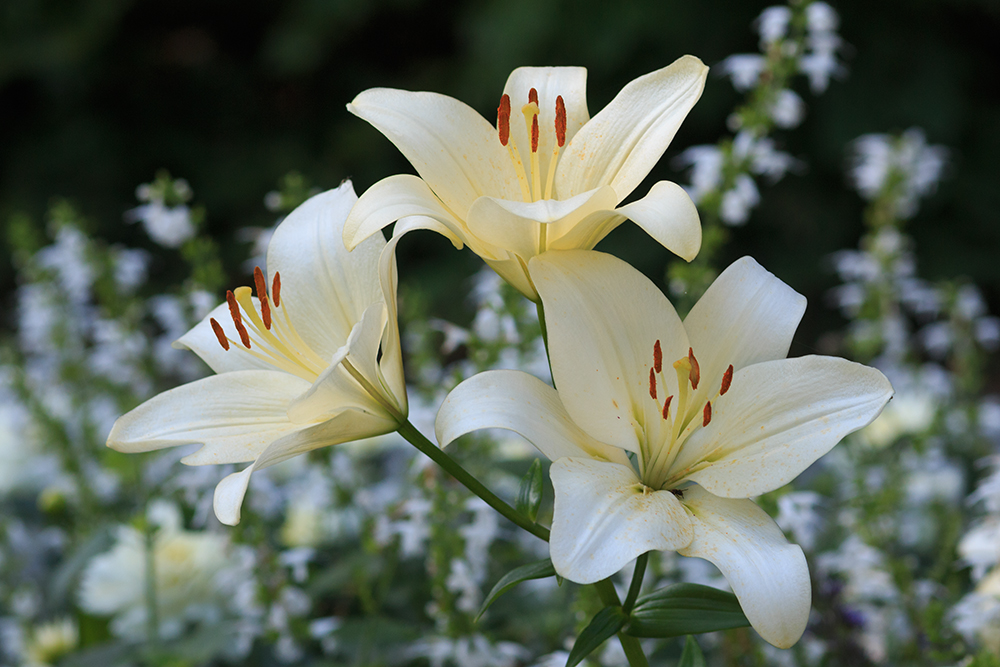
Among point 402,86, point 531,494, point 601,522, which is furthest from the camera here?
point 402,86

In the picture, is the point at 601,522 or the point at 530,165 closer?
the point at 601,522

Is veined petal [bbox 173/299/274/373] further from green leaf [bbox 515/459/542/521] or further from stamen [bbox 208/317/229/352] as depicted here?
green leaf [bbox 515/459/542/521]

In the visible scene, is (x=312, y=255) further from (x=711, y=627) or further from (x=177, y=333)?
(x=177, y=333)

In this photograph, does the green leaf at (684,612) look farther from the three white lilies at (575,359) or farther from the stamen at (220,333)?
the stamen at (220,333)

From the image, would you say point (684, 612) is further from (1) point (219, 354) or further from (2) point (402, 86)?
(2) point (402, 86)

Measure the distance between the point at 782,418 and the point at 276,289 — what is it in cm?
34

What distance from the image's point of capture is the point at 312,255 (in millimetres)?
627

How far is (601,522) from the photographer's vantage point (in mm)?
473

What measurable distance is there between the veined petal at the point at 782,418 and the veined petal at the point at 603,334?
0.16 feet

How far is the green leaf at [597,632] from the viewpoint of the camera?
1.72 ft

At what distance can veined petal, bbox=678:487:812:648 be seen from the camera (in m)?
0.46

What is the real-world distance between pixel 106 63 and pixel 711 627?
15.4ft

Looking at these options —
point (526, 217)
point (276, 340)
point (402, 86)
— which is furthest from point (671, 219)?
point (402, 86)

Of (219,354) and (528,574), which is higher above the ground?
(219,354)
